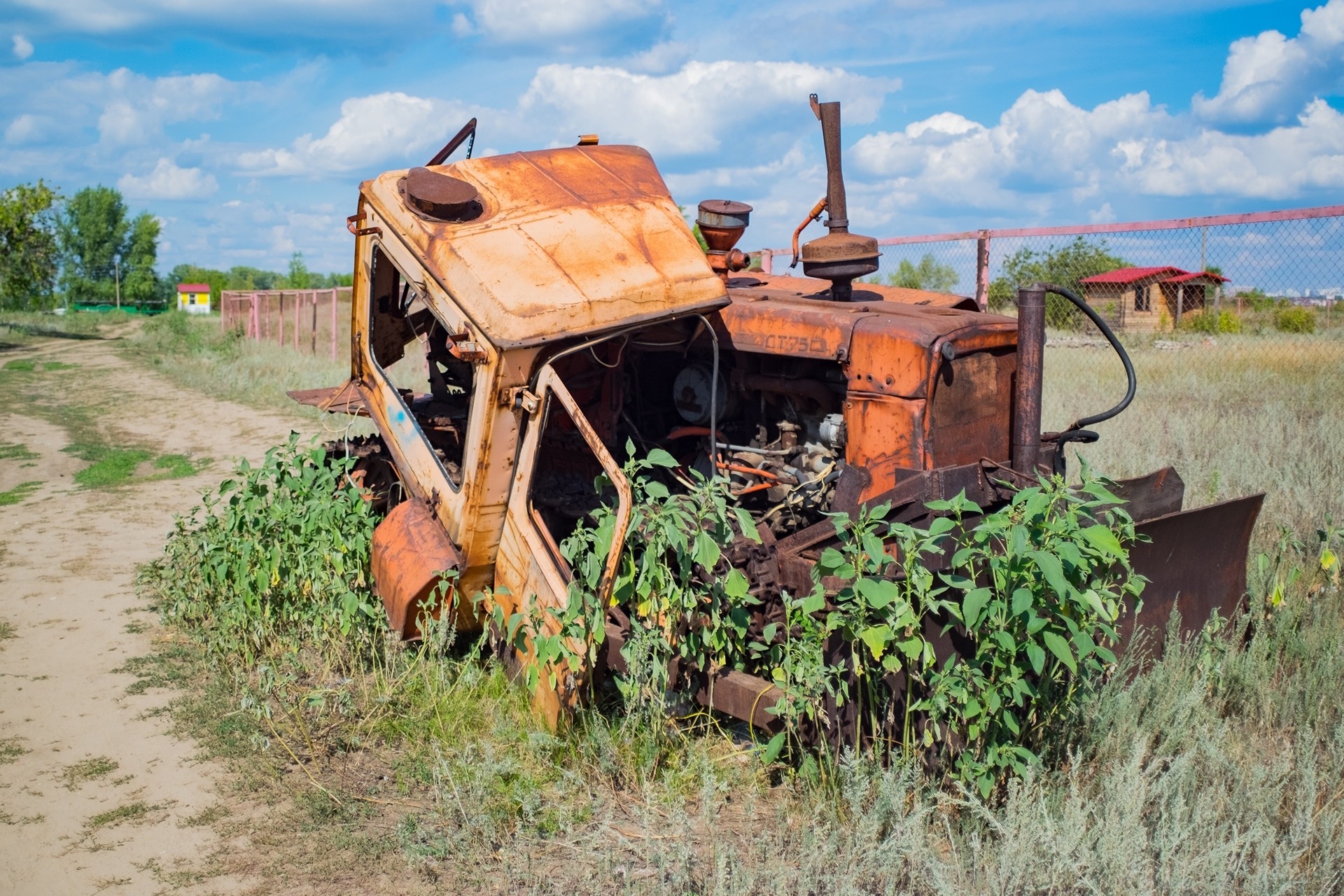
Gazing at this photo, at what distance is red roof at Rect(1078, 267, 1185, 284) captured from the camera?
10.1 m

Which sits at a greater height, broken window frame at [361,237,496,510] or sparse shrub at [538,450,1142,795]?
broken window frame at [361,237,496,510]

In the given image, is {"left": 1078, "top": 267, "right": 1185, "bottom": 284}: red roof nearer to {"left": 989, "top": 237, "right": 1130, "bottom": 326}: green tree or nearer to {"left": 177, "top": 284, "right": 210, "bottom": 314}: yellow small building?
{"left": 989, "top": 237, "right": 1130, "bottom": 326}: green tree

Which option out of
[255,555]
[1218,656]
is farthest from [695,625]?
[255,555]

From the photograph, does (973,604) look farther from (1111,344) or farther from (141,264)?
(141,264)

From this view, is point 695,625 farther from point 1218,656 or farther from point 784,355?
point 1218,656

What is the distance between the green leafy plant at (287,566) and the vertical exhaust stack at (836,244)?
251 centimetres

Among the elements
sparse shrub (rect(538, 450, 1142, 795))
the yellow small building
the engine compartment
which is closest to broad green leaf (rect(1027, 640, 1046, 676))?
sparse shrub (rect(538, 450, 1142, 795))

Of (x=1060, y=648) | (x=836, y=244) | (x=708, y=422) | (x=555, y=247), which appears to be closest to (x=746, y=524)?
(x=1060, y=648)

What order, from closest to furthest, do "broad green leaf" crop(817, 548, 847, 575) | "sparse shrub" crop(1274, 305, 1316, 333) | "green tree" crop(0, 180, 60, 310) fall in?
"broad green leaf" crop(817, 548, 847, 575) → "sparse shrub" crop(1274, 305, 1316, 333) → "green tree" crop(0, 180, 60, 310)

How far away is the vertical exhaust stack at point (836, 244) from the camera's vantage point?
179 inches

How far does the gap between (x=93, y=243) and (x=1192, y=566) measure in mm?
79377

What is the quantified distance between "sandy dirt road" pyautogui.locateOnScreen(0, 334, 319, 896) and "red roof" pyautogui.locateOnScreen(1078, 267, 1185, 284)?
28.3 feet

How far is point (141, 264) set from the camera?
71.6 m

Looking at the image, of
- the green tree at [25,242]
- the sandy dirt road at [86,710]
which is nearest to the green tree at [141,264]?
the green tree at [25,242]
